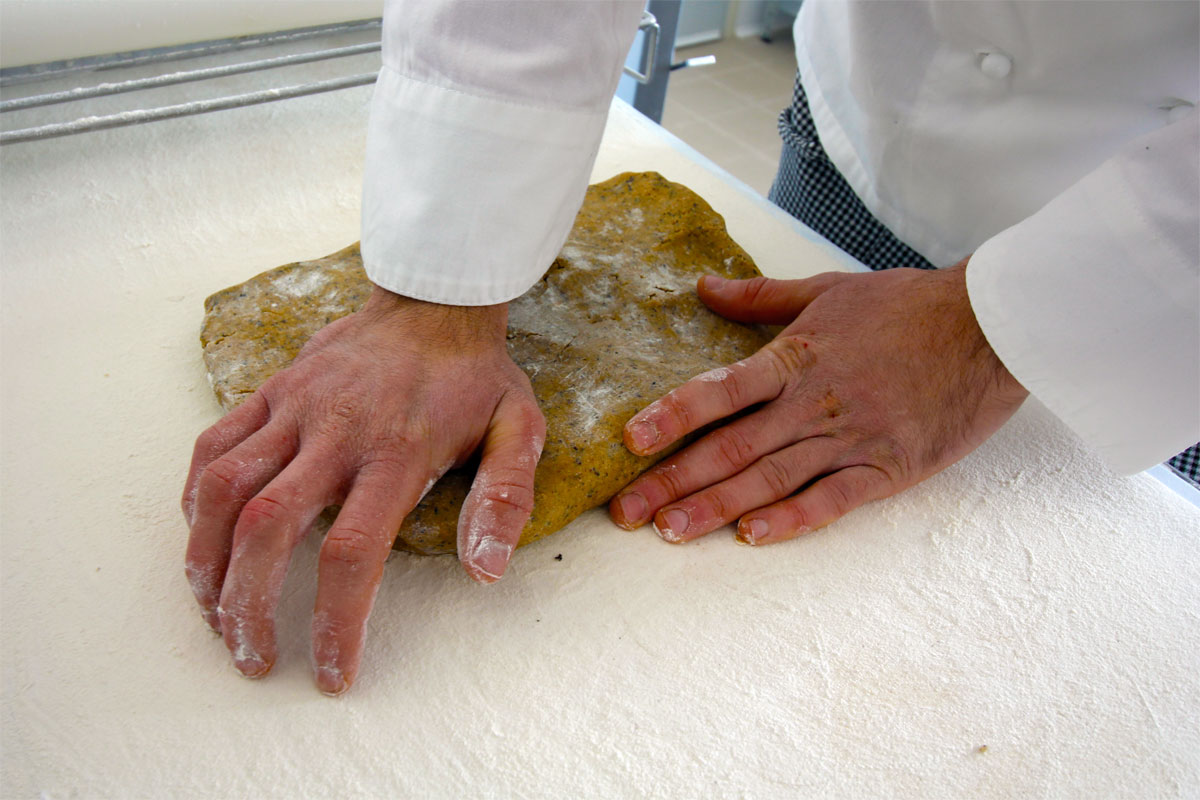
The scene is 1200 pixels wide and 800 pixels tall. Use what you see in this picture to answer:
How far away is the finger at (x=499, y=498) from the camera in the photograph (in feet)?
2.48

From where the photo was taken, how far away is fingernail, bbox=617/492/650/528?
88 centimetres

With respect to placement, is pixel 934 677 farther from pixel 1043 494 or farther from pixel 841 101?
pixel 841 101

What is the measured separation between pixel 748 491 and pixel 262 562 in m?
0.46

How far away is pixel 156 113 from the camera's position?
4.14 feet

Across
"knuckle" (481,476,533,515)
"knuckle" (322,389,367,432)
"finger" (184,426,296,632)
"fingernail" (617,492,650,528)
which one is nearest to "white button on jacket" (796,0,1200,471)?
"fingernail" (617,492,650,528)

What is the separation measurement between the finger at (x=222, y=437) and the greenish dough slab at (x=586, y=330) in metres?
0.11

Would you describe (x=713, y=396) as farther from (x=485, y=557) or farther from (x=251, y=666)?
(x=251, y=666)

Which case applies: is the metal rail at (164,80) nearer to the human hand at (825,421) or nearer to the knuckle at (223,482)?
the knuckle at (223,482)

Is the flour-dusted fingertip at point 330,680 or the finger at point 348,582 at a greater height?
the finger at point 348,582

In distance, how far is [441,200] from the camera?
82cm

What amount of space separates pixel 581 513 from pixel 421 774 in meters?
0.30

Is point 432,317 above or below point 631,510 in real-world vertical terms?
above

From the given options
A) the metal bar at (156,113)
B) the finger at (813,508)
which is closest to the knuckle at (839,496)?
the finger at (813,508)

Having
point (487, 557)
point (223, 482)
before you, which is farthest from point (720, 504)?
point (223, 482)
